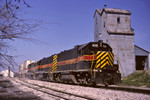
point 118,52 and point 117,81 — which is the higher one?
point 118,52

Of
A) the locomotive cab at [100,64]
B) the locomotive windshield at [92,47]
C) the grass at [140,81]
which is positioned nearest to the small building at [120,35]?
the grass at [140,81]

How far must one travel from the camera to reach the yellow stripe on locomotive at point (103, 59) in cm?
1353

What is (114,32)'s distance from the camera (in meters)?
30.0

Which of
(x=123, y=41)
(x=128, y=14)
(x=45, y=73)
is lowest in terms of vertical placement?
(x=45, y=73)

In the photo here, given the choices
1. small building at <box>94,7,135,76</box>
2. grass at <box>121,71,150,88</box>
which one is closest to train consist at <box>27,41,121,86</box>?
grass at <box>121,71,150,88</box>

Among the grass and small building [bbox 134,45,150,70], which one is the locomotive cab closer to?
the grass

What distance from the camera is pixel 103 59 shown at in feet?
44.9

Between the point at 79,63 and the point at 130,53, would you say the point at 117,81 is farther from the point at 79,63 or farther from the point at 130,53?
the point at 130,53

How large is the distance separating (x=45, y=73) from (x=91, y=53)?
544 inches

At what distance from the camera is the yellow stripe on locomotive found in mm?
13531

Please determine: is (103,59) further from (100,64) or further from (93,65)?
(93,65)

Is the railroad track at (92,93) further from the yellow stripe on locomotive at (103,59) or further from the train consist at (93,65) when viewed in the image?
the yellow stripe on locomotive at (103,59)

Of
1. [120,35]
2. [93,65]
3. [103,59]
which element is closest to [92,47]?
[103,59]

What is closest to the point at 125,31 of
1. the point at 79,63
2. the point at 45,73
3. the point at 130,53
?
the point at 130,53
